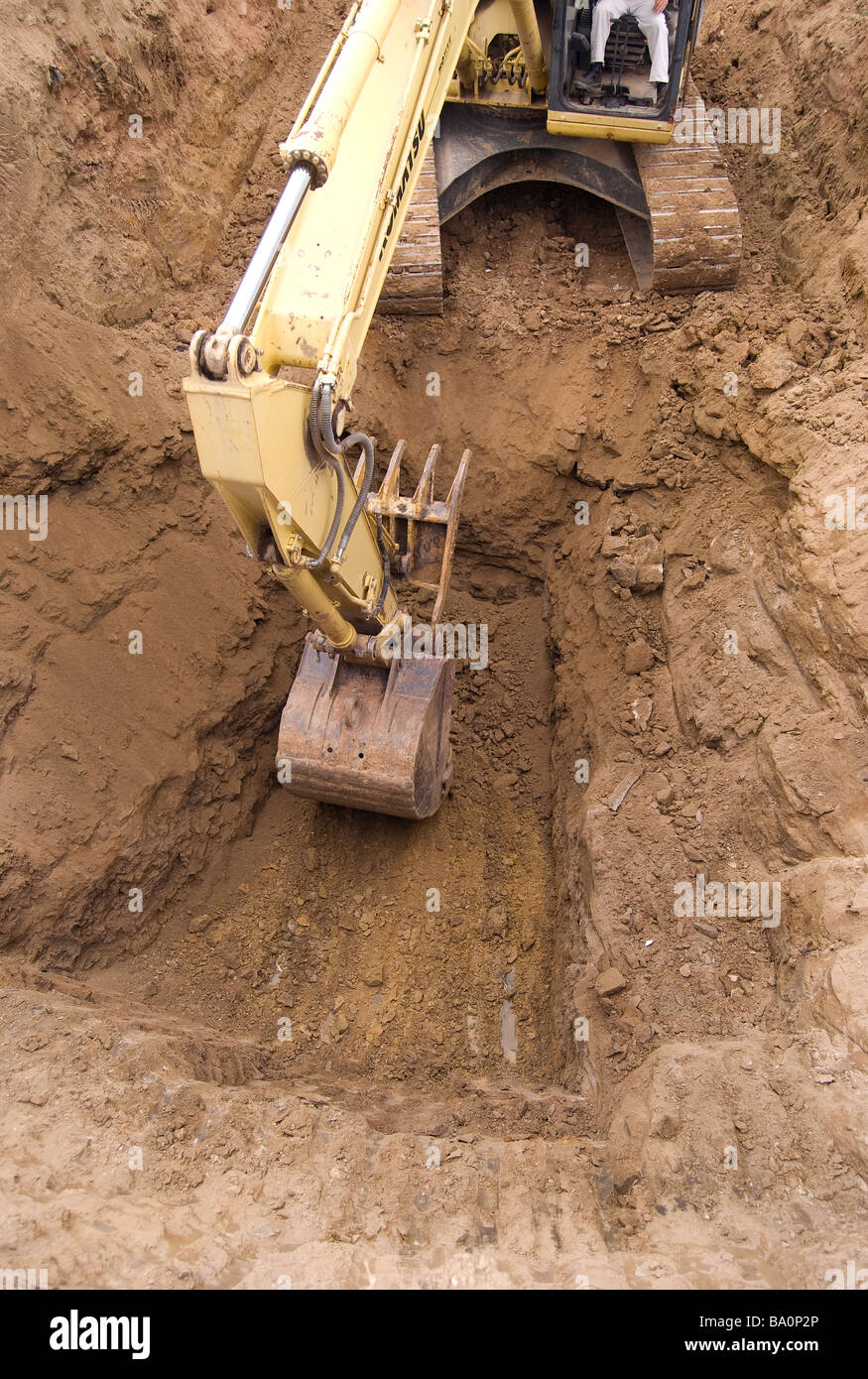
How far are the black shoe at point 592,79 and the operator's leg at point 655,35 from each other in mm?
354

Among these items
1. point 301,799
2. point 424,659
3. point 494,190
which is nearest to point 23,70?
point 494,190

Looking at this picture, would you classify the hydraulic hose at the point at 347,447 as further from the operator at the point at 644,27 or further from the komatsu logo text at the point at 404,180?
the operator at the point at 644,27

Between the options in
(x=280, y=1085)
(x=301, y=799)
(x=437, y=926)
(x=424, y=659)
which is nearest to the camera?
(x=280, y=1085)

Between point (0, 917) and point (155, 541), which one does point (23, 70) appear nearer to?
point (155, 541)

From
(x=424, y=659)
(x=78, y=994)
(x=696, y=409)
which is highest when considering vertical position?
(x=696, y=409)

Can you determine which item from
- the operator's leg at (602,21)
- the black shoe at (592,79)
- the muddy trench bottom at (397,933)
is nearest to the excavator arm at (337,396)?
the muddy trench bottom at (397,933)

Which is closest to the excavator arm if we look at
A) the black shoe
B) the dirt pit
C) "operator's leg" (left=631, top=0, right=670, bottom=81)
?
the dirt pit

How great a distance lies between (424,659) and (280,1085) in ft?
7.47

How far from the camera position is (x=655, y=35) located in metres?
5.82

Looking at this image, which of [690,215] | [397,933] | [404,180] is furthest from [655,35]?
[397,933]

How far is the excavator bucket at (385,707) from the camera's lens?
4.84 m

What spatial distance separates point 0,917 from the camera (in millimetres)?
4434

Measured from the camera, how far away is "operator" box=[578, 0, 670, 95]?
573 cm

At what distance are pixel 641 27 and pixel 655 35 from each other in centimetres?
10
